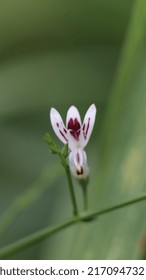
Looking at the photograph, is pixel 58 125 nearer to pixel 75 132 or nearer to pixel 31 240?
pixel 75 132

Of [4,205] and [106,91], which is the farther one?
[106,91]

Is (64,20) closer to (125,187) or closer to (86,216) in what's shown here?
(125,187)

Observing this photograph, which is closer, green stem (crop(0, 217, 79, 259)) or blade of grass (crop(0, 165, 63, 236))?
green stem (crop(0, 217, 79, 259))

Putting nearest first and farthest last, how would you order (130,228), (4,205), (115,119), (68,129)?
(68,129) < (130,228) < (115,119) < (4,205)

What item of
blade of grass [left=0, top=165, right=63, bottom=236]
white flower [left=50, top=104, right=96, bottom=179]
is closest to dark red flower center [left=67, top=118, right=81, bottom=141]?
white flower [left=50, top=104, right=96, bottom=179]

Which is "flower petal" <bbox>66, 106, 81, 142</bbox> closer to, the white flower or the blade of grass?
the white flower

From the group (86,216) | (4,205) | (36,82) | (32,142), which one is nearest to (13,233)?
(4,205)
